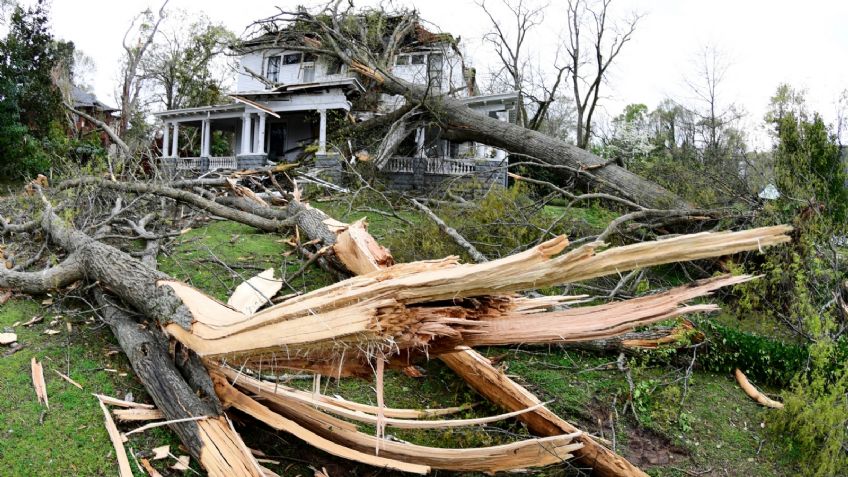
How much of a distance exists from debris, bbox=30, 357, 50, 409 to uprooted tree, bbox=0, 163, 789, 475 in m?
0.53

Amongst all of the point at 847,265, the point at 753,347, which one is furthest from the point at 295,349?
the point at 847,265

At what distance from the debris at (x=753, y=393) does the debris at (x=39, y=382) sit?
5498 mm

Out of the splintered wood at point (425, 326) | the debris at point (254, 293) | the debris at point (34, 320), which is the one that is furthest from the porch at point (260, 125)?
the splintered wood at point (425, 326)

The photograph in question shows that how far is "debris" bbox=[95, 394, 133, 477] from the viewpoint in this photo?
2.84 meters

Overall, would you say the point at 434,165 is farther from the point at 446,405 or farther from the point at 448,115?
the point at 446,405

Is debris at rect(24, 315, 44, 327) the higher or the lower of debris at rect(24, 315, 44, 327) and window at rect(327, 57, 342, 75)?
the lower

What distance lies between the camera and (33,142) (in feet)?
49.6

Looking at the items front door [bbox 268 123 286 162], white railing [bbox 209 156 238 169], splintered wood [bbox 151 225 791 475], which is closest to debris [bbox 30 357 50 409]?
splintered wood [bbox 151 225 791 475]

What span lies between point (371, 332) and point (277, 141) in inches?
719

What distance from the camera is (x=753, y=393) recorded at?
14.6 ft

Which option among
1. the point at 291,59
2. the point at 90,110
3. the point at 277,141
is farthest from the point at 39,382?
the point at 90,110

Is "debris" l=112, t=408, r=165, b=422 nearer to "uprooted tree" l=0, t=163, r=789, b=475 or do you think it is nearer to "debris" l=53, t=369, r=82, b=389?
"uprooted tree" l=0, t=163, r=789, b=475

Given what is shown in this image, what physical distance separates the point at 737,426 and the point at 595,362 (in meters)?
1.18

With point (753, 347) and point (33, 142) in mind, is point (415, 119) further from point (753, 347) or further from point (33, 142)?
point (33, 142)
